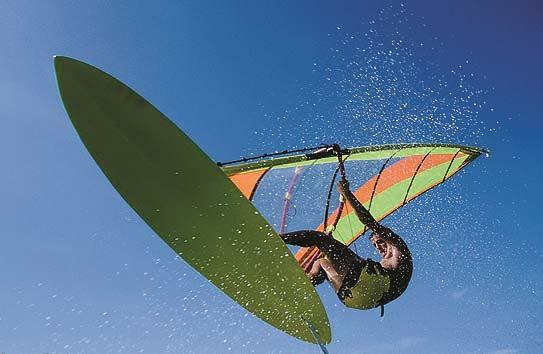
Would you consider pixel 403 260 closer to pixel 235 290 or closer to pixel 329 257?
pixel 329 257

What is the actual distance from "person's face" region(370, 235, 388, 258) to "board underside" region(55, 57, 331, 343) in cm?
102

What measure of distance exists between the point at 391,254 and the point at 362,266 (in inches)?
19.0

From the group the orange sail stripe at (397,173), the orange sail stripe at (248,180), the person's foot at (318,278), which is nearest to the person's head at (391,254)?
the person's foot at (318,278)

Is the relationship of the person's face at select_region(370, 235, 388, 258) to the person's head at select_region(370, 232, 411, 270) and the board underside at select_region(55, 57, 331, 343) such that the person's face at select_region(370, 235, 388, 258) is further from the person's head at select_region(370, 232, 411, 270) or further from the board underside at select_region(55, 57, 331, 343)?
the board underside at select_region(55, 57, 331, 343)

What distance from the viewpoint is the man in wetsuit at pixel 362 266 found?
7316mm

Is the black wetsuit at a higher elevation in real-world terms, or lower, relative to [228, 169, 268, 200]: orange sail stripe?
lower

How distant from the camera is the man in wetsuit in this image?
732 cm

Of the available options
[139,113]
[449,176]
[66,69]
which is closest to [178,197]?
[139,113]

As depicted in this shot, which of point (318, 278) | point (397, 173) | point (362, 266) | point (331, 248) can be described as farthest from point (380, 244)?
point (397, 173)

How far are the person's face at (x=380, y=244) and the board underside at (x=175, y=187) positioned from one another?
1.02 metres

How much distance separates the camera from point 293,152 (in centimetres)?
816

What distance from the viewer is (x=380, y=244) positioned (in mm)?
7789

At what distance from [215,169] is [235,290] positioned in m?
1.53

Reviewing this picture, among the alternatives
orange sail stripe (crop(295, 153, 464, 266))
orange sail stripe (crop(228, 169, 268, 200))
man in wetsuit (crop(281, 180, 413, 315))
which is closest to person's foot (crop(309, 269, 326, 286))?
man in wetsuit (crop(281, 180, 413, 315))
